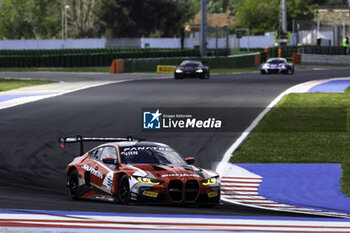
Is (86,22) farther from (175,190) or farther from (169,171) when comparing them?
(175,190)

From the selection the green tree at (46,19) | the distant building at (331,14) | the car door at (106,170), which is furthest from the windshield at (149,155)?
the green tree at (46,19)

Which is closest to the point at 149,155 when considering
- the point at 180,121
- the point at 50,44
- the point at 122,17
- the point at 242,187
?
the point at 242,187

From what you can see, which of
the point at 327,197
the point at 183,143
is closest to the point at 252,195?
the point at 327,197

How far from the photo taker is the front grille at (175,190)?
1331 cm

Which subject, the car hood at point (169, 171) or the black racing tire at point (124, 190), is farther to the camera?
the black racing tire at point (124, 190)

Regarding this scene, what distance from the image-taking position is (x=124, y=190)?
13734 mm

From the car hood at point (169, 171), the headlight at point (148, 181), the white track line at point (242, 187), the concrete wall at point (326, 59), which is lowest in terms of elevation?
the white track line at point (242, 187)

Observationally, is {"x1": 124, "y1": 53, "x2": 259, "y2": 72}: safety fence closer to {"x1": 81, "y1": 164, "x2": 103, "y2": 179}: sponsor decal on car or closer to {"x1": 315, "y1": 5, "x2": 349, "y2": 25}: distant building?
{"x1": 81, "y1": 164, "x2": 103, "y2": 179}: sponsor decal on car

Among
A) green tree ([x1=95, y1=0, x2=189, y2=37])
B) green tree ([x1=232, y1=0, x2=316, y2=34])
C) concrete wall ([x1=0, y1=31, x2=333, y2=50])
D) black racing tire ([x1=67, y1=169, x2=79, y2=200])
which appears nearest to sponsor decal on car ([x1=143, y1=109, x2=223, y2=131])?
black racing tire ([x1=67, y1=169, x2=79, y2=200])

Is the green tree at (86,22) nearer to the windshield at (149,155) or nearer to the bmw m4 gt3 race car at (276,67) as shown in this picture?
the bmw m4 gt3 race car at (276,67)

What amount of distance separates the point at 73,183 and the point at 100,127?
10320mm

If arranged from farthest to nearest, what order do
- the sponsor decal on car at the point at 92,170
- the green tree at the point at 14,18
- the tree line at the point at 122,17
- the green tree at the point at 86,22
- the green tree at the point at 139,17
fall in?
the green tree at the point at 14,18, the green tree at the point at 86,22, the tree line at the point at 122,17, the green tree at the point at 139,17, the sponsor decal on car at the point at 92,170

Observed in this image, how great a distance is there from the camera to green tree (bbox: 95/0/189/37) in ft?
406

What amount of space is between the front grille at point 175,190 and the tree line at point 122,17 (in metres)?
109
